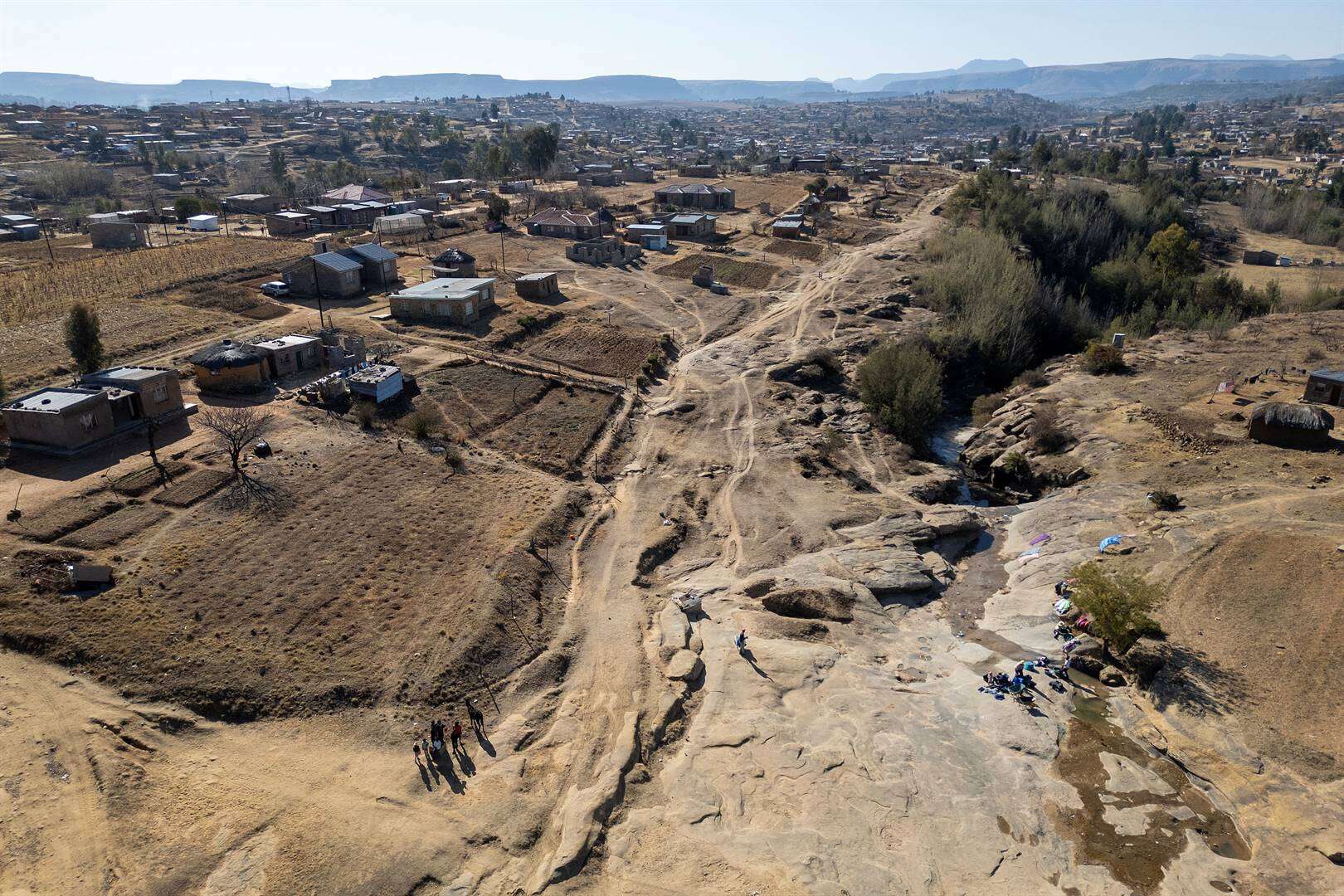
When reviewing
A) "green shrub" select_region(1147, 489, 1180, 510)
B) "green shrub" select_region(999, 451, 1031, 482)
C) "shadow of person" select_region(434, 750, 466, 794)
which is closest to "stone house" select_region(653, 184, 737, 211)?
"green shrub" select_region(999, 451, 1031, 482)

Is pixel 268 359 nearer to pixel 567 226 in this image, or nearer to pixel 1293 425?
pixel 567 226

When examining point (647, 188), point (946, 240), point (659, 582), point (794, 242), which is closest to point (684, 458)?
point (659, 582)

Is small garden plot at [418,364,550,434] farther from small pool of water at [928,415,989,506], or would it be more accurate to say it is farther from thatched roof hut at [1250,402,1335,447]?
thatched roof hut at [1250,402,1335,447]

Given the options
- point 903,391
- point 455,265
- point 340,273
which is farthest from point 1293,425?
point 340,273

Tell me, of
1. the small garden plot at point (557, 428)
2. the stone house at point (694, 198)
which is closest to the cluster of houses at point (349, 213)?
the stone house at point (694, 198)

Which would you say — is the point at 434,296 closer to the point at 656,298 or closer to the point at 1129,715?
the point at 656,298
